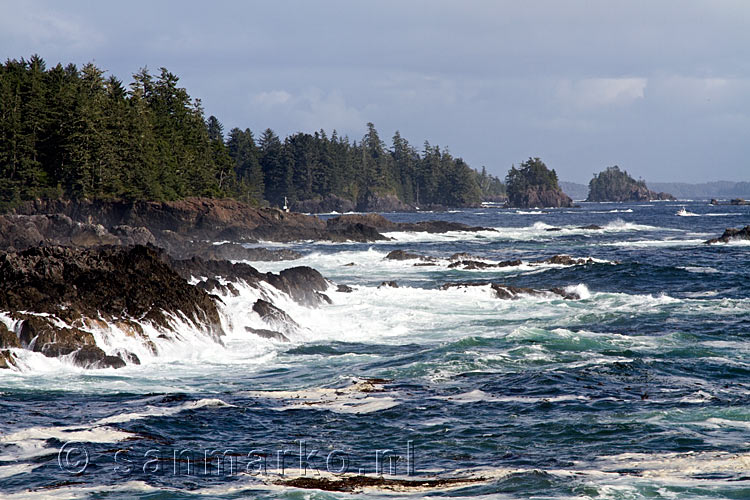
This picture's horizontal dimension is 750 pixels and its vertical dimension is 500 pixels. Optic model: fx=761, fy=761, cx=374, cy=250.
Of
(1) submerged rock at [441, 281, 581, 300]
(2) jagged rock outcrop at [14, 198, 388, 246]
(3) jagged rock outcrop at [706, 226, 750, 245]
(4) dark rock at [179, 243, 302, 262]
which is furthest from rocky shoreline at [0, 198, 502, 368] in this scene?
(3) jagged rock outcrop at [706, 226, 750, 245]

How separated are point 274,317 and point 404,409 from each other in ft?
32.3

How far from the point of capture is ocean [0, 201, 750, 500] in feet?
32.5

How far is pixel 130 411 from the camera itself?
42.7 feet

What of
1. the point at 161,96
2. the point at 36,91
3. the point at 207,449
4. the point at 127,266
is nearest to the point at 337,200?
the point at 161,96

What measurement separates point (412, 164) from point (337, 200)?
41221mm

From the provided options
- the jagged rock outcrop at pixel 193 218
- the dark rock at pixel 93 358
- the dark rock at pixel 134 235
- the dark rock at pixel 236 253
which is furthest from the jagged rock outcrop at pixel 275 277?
the jagged rock outcrop at pixel 193 218

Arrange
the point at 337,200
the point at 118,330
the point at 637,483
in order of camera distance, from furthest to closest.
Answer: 1. the point at 337,200
2. the point at 118,330
3. the point at 637,483

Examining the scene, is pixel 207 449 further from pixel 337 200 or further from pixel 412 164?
pixel 412 164

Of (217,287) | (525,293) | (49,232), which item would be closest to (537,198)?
(49,232)

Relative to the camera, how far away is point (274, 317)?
2283cm

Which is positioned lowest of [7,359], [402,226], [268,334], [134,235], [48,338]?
[268,334]

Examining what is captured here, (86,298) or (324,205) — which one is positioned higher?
(324,205)

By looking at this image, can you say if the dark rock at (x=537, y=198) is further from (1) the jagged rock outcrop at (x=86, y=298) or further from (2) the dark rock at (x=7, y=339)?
(2) the dark rock at (x=7, y=339)

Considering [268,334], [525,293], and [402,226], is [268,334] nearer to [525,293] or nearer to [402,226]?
[525,293]
